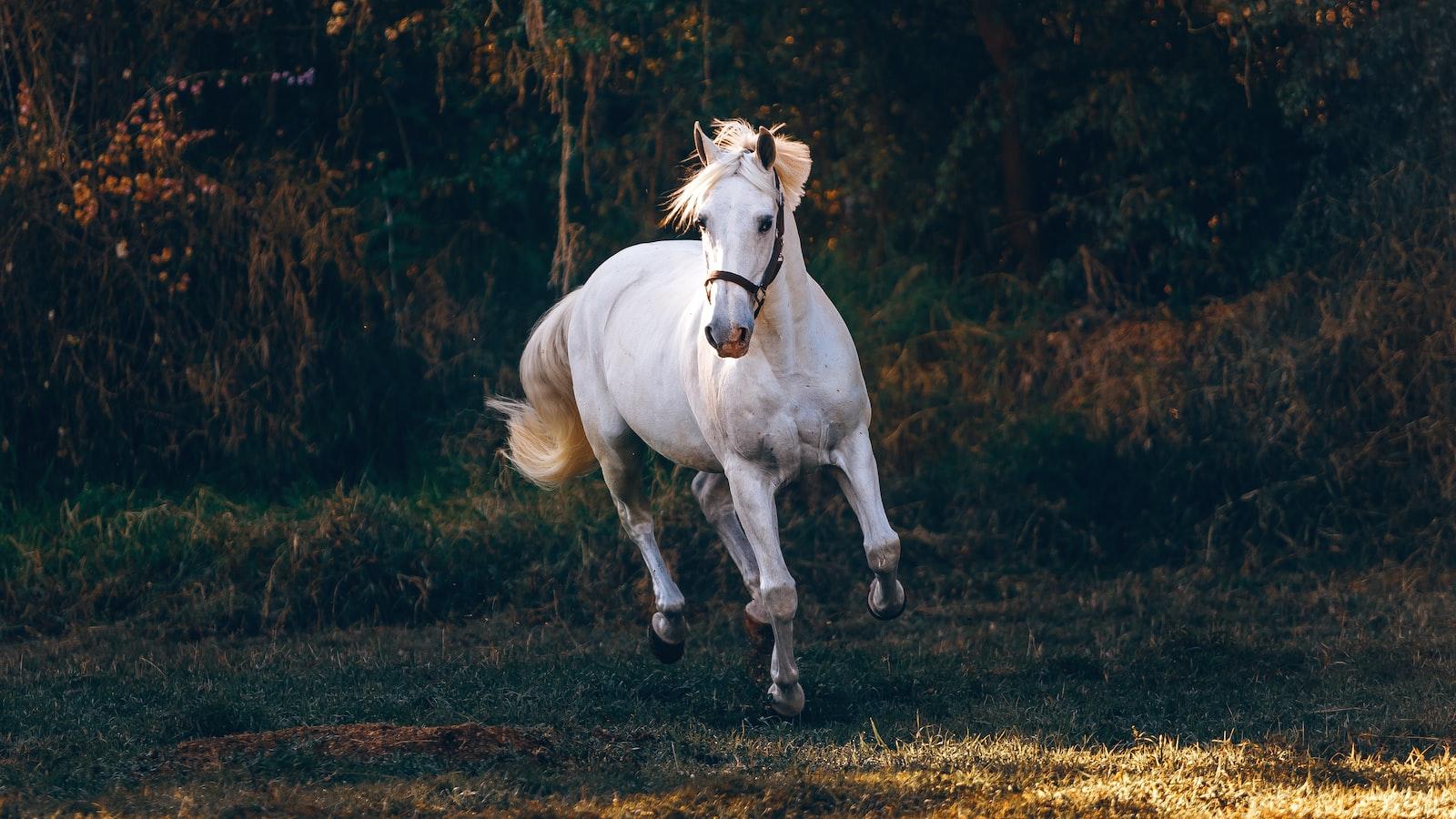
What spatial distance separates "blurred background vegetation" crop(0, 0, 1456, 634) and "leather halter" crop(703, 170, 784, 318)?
3.32 m

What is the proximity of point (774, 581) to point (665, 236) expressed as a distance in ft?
18.0

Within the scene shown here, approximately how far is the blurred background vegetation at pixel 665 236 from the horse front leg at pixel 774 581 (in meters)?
2.71

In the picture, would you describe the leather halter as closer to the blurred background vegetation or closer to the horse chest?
the horse chest

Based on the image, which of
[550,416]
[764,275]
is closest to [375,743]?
[764,275]

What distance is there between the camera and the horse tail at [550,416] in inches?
302

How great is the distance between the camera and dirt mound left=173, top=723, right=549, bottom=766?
482 centimetres

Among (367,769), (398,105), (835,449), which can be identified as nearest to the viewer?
(367,769)

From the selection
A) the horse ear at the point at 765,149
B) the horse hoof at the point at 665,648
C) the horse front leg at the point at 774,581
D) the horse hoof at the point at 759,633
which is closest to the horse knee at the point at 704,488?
the horse hoof at the point at 665,648

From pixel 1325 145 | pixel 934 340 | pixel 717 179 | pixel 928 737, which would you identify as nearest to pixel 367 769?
pixel 928 737

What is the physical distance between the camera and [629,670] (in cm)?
657

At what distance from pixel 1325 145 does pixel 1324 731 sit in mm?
5686

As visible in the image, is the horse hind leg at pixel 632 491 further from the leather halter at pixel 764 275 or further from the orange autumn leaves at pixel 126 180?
the orange autumn leaves at pixel 126 180

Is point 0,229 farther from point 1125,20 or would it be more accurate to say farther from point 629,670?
point 1125,20

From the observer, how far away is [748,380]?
5.54 meters
